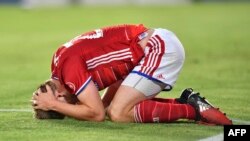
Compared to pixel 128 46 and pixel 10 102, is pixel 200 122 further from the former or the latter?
pixel 10 102

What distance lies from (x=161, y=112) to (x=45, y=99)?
116 centimetres

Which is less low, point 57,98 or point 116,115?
point 57,98

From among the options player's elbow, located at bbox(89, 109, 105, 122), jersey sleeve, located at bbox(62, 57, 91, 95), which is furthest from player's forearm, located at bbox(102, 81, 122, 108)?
jersey sleeve, located at bbox(62, 57, 91, 95)

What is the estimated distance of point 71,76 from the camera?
8.37 meters

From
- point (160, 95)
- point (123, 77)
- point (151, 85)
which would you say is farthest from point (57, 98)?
point (160, 95)

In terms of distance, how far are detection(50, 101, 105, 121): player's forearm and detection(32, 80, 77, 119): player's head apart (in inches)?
4.8

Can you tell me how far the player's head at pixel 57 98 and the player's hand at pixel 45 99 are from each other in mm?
43

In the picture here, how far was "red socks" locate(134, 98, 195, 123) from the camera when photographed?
8508mm

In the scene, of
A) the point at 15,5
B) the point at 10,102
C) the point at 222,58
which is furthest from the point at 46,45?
the point at 15,5

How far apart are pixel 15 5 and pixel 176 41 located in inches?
1373

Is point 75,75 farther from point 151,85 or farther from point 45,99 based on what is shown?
point 151,85

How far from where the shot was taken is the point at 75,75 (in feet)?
27.5

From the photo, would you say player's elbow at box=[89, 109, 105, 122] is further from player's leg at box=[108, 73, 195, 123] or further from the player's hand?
the player's hand

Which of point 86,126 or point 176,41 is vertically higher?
point 176,41
